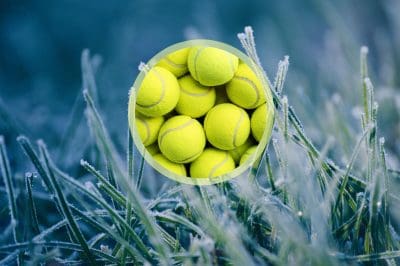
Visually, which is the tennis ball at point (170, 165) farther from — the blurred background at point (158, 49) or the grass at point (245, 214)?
the blurred background at point (158, 49)

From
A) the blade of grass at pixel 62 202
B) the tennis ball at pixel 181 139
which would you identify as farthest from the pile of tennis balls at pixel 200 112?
the blade of grass at pixel 62 202

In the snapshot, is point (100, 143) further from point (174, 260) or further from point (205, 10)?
point (205, 10)

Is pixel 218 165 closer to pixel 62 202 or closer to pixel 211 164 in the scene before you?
pixel 211 164

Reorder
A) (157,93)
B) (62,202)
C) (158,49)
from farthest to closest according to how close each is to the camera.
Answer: (158,49)
(157,93)
(62,202)

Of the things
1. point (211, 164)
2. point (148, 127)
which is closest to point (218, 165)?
point (211, 164)

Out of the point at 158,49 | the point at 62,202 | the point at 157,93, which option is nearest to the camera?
the point at 62,202

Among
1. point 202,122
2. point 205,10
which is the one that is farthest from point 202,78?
point 205,10

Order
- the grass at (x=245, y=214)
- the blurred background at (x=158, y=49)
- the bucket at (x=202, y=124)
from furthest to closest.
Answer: the blurred background at (x=158, y=49) < the bucket at (x=202, y=124) < the grass at (x=245, y=214)

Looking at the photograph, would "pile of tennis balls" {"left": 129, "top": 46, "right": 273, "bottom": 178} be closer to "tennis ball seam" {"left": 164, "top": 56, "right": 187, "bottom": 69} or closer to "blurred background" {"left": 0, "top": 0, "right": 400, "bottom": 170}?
"tennis ball seam" {"left": 164, "top": 56, "right": 187, "bottom": 69}
